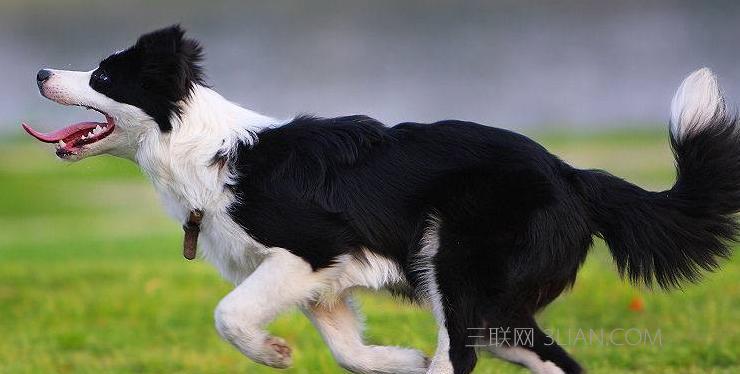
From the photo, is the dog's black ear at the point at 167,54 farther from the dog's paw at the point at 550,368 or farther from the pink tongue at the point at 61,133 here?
the dog's paw at the point at 550,368

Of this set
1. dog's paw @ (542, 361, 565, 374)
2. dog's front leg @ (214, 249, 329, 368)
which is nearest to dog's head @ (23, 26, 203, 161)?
dog's front leg @ (214, 249, 329, 368)

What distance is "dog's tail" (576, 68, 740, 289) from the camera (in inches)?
171

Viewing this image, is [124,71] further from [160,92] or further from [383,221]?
[383,221]

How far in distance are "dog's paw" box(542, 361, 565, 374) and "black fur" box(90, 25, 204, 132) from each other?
1.80 m

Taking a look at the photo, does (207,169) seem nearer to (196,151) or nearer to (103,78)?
(196,151)

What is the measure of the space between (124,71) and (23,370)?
2.13 m

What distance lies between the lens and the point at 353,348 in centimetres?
463

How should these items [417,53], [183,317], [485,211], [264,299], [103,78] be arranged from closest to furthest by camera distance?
[485,211]
[264,299]
[103,78]
[183,317]
[417,53]

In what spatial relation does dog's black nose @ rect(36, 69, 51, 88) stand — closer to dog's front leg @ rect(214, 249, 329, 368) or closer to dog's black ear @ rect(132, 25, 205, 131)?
dog's black ear @ rect(132, 25, 205, 131)

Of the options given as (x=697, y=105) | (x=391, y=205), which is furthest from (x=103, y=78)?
(x=697, y=105)

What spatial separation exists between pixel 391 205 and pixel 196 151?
2.73 ft

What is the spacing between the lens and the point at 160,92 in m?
4.57

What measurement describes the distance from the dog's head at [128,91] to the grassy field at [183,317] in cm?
95

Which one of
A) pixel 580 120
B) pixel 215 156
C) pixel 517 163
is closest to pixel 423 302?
pixel 517 163
